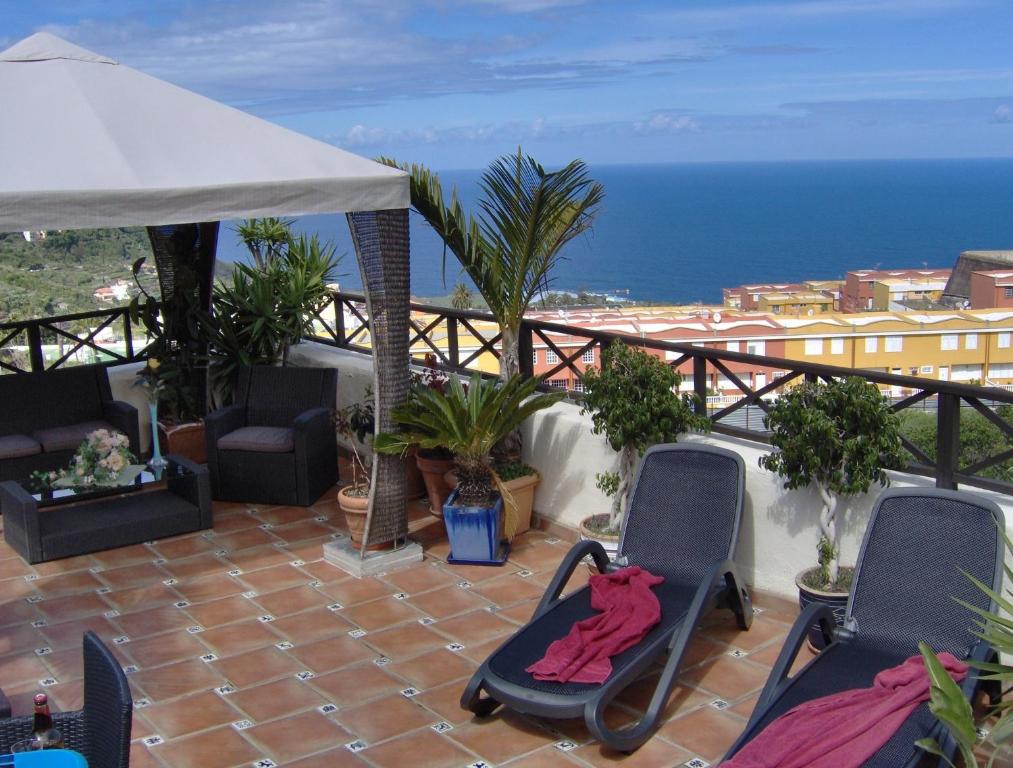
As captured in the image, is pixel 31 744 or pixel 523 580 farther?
pixel 523 580

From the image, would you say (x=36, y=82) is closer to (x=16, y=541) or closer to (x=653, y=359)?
(x=16, y=541)

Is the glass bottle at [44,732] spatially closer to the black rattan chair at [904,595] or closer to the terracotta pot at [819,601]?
the black rattan chair at [904,595]

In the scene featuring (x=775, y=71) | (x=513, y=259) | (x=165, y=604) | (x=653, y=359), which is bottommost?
(x=165, y=604)

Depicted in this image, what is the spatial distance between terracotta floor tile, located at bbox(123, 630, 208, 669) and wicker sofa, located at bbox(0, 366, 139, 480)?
2.54 metres

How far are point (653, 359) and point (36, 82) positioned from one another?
3.55 m

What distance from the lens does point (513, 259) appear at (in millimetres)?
6328

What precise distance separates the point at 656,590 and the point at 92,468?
3796 millimetres

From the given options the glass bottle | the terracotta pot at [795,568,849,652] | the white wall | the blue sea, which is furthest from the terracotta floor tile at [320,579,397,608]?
the blue sea

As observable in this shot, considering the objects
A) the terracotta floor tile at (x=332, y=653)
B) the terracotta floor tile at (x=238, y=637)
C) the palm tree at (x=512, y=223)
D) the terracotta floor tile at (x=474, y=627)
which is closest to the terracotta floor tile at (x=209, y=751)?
the terracotta floor tile at (x=332, y=653)

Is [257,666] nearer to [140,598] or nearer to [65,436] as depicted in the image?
[140,598]

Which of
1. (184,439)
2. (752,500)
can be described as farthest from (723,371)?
(184,439)

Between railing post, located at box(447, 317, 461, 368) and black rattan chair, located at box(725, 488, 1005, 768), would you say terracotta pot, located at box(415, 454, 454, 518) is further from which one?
black rattan chair, located at box(725, 488, 1005, 768)

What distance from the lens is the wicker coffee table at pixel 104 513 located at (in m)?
6.38

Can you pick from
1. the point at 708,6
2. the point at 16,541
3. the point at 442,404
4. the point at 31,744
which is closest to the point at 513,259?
the point at 442,404
